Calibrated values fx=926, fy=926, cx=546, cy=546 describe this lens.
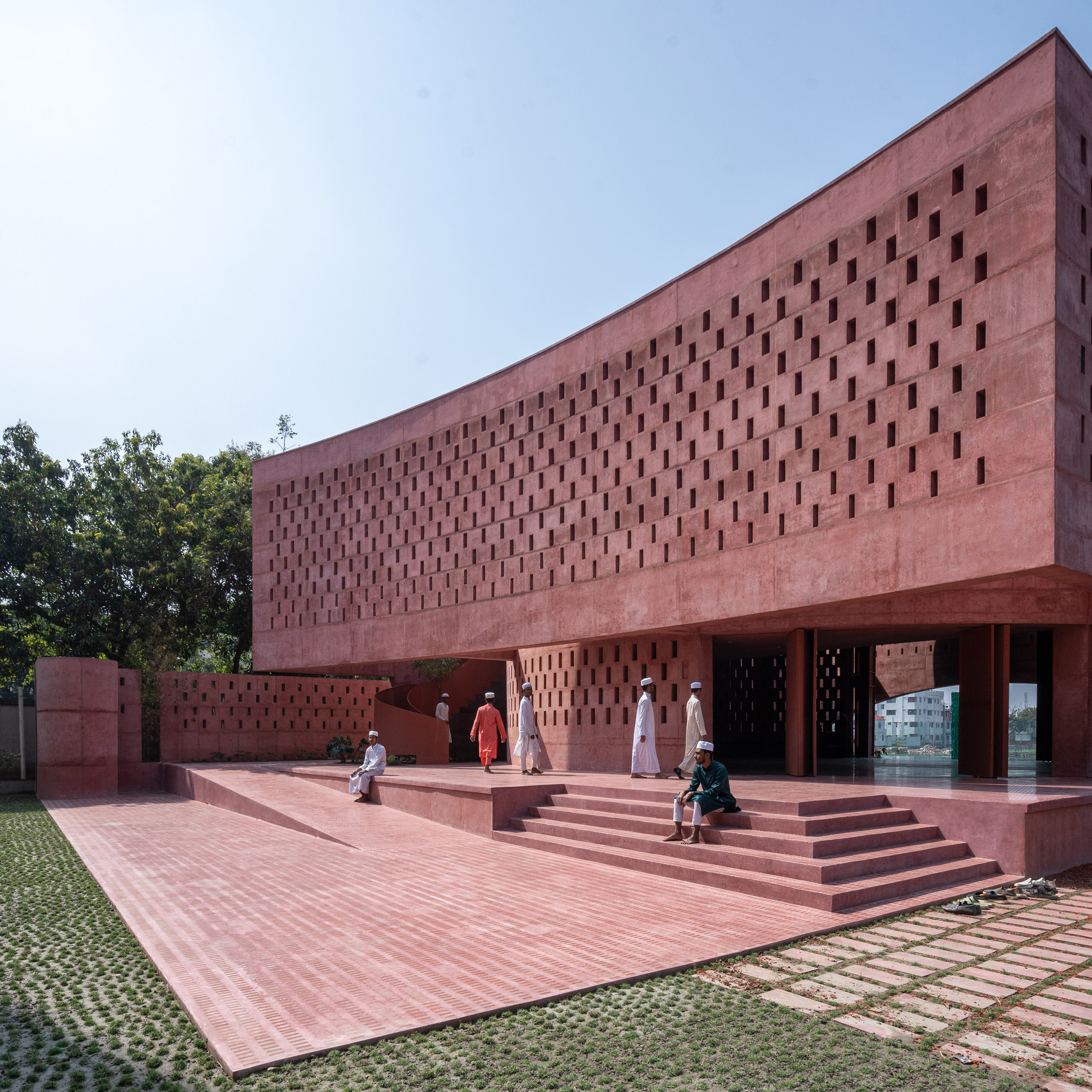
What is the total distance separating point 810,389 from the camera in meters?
11.3

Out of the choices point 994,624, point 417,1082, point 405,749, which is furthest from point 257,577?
point 417,1082

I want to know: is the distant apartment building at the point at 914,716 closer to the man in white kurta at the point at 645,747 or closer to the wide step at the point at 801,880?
the man in white kurta at the point at 645,747

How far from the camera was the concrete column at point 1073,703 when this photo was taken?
40.5ft

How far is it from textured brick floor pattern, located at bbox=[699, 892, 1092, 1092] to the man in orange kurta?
839 centimetres

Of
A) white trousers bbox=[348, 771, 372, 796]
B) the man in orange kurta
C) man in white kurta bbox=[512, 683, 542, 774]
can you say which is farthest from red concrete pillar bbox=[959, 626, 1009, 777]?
white trousers bbox=[348, 771, 372, 796]

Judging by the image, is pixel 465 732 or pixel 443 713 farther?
pixel 465 732

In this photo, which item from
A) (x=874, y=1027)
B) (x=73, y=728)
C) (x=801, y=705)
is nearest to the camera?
(x=874, y=1027)

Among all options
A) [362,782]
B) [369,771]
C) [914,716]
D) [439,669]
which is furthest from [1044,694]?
[914,716]

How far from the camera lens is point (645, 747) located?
1301 centimetres

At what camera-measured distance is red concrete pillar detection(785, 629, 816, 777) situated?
13.2 meters

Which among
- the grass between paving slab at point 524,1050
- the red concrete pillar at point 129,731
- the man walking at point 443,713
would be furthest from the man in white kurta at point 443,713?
the grass between paving slab at point 524,1050

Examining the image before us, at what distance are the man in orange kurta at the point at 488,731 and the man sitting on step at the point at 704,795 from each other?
5712 millimetres

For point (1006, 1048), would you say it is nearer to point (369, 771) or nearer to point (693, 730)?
point (693, 730)

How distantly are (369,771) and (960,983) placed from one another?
1007 cm
